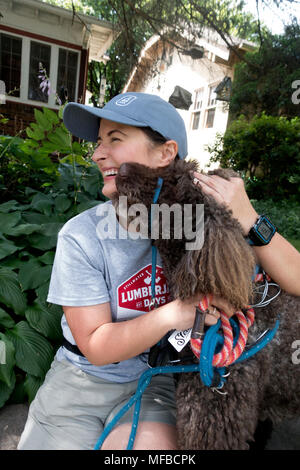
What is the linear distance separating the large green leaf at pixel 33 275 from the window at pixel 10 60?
32.3 feet

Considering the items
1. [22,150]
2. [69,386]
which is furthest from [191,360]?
[22,150]

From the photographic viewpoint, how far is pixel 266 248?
4.46 ft

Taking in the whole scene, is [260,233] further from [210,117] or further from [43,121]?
[210,117]

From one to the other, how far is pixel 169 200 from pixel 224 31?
4.05 metres

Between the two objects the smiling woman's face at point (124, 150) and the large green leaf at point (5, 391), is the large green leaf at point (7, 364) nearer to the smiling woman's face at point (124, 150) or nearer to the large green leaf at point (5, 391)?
the large green leaf at point (5, 391)

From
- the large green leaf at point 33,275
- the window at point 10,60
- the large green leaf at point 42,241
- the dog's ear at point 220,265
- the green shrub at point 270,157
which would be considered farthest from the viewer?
the window at point 10,60

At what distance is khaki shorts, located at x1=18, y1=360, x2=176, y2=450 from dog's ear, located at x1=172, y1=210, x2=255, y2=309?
0.61 meters

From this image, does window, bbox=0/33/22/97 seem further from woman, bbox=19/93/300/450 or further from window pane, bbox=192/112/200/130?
woman, bbox=19/93/300/450

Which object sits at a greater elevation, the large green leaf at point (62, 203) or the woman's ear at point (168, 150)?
the woman's ear at point (168, 150)

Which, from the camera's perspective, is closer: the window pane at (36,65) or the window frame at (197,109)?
the window pane at (36,65)

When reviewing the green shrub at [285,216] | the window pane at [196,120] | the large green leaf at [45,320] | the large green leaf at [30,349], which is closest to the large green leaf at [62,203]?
the large green leaf at [45,320]

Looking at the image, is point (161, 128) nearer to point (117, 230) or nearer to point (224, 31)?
point (117, 230)

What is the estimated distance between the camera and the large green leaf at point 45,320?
206 centimetres
